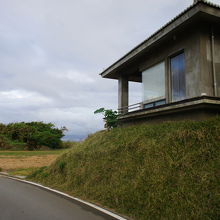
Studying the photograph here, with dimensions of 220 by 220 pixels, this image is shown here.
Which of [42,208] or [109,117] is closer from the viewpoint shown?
[42,208]

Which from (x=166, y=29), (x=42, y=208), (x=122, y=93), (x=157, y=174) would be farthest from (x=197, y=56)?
(x=42, y=208)

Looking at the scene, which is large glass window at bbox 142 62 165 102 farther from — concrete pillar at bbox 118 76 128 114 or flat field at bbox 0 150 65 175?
flat field at bbox 0 150 65 175

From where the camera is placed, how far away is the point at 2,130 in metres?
43.3

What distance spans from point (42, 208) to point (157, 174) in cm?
329

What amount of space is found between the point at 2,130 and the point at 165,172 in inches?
1773

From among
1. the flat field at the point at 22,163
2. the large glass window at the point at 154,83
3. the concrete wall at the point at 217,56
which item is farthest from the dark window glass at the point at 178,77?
the flat field at the point at 22,163

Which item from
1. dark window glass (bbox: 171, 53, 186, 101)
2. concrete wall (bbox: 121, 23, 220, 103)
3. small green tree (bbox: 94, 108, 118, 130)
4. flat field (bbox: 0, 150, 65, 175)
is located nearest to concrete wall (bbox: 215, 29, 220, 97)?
concrete wall (bbox: 121, 23, 220, 103)

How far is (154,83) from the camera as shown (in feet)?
35.3

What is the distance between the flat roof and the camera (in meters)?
7.26

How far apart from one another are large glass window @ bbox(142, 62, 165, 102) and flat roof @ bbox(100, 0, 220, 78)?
4.05 feet

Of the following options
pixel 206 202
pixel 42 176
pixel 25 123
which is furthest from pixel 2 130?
pixel 206 202

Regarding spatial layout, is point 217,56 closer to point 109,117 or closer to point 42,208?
point 109,117

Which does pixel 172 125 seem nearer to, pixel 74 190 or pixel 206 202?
pixel 206 202

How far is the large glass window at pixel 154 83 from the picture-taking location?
10188 mm
